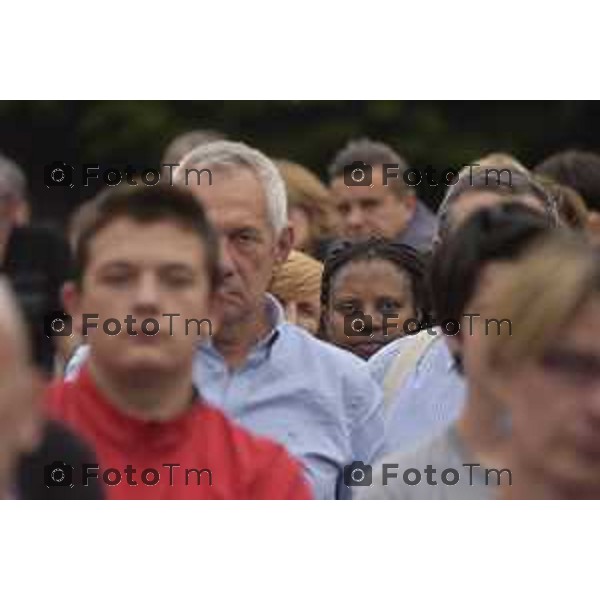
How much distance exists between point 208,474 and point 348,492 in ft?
1.08

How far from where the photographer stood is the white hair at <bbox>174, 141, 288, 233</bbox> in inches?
107

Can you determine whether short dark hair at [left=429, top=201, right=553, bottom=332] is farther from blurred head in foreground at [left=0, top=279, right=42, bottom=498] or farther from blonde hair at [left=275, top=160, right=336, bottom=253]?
blonde hair at [left=275, top=160, right=336, bottom=253]

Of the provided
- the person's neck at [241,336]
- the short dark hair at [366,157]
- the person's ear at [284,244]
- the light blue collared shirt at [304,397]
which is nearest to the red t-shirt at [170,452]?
the light blue collared shirt at [304,397]

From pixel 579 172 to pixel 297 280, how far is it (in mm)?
799

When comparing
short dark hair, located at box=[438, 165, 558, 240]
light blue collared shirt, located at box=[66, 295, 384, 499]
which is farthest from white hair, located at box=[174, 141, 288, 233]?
short dark hair, located at box=[438, 165, 558, 240]

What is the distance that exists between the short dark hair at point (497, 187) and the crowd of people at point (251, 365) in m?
0.09

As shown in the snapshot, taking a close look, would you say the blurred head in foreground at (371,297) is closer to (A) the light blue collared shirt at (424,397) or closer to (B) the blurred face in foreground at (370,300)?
(B) the blurred face in foreground at (370,300)

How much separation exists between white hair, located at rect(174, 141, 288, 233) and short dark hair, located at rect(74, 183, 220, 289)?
0.42 meters

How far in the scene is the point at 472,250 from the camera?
232 cm

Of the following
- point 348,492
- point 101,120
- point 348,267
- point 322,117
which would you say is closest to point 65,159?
point 101,120

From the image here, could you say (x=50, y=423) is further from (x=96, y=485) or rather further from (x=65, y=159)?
(x=65, y=159)

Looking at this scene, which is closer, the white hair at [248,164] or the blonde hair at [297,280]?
the white hair at [248,164]

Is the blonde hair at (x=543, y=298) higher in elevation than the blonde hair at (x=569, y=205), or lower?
lower

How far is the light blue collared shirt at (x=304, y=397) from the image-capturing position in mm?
2492
